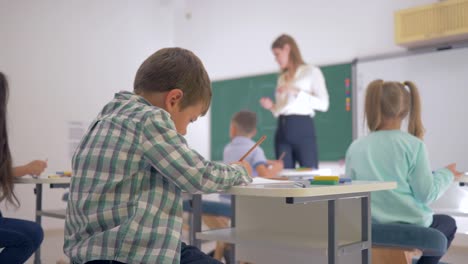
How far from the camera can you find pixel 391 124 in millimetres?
2135

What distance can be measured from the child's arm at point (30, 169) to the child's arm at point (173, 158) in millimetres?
1349

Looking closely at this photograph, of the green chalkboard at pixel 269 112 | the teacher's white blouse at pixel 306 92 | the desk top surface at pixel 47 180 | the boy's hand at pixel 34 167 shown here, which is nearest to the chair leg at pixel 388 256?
the desk top surface at pixel 47 180

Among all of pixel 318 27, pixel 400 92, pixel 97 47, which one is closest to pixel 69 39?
pixel 97 47

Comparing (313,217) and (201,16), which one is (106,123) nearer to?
(313,217)

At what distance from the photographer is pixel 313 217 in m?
1.98

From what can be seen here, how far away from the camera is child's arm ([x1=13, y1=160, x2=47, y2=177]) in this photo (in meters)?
2.28

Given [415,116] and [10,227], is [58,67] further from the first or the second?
[415,116]

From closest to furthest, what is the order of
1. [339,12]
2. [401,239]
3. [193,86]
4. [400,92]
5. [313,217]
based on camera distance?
[193,86] < [401,239] < [313,217] < [400,92] < [339,12]

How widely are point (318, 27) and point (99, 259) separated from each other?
4471 millimetres

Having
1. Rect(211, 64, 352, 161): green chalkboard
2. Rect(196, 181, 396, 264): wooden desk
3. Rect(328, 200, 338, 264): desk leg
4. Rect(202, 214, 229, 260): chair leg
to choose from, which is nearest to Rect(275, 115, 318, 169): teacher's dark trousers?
Rect(211, 64, 352, 161): green chalkboard

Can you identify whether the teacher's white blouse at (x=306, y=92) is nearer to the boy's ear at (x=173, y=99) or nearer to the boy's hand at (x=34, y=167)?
the boy's hand at (x=34, y=167)

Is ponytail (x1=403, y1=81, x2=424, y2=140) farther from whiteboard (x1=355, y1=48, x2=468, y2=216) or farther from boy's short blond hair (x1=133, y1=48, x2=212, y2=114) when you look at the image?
whiteboard (x1=355, y1=48, x2=468, y2=216)

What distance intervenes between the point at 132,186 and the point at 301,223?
101 centimetres

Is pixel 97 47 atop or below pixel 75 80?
atop
